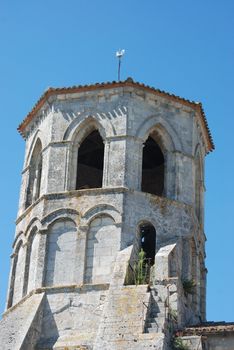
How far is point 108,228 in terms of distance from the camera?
2625 cm

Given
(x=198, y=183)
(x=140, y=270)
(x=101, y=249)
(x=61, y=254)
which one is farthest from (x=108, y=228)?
(x=198, y=183)

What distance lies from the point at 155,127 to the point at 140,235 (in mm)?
3304

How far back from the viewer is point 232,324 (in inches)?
959

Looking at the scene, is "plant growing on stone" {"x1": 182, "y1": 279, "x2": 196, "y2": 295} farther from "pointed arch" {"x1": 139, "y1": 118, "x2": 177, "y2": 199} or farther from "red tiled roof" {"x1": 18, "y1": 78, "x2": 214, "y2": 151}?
"red tiled roof" {"x1": 18, "y1": 78, "x2": 214, "y2": 151}

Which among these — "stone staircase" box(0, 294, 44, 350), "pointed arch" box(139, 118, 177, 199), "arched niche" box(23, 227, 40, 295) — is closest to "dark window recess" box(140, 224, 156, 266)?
"pointed arch" box(139, 118, 177, 199)

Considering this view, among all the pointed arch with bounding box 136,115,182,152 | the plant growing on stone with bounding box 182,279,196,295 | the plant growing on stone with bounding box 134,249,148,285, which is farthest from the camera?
the pointed arch with bounding box 136,115,182,152

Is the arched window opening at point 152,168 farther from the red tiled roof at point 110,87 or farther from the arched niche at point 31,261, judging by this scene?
the arched niche at point 31,261

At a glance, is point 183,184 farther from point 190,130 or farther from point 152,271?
point 152,271

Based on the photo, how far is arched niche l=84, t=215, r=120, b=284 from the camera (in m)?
25.6

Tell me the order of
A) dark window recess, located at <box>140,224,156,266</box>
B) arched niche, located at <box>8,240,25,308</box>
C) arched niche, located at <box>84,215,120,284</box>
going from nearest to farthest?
1. arched niche, located at <box>84,215,120,284</box>
2. arched niche, located at <box>8,240,25,308</box>
3. dark window recess, located at <box>140,224,156,266</box>

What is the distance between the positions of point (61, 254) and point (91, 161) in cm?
525

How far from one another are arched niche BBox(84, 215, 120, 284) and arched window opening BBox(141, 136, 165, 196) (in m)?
4.47

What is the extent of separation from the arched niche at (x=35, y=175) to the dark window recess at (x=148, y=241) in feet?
10.1

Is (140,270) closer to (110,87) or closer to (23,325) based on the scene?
(23,325)
